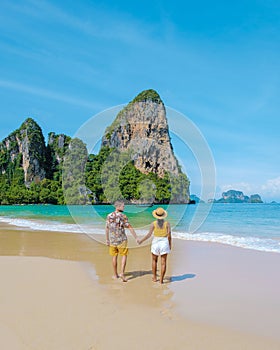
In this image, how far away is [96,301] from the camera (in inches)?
189

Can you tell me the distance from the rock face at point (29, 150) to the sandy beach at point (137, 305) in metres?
97.0

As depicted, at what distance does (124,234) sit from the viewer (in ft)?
20.5

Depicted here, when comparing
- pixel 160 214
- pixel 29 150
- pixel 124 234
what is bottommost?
pixel 124 234

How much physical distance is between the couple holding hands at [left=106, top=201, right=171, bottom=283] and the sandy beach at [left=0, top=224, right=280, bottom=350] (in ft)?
1.31

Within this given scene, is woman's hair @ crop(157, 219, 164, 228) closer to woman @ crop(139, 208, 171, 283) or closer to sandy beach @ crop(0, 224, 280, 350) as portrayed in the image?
woman @ crop(139, 208, 171, 283)

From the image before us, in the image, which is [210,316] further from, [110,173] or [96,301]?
[110,173]

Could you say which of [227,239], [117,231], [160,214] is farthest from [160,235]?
[227,239]

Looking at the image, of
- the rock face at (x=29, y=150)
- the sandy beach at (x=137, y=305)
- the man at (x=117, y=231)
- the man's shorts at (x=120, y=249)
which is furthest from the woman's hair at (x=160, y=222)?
the rock face at (x=29, y=150)

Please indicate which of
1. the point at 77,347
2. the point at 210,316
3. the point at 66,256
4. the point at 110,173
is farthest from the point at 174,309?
the point at 110,173

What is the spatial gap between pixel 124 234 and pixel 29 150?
100m

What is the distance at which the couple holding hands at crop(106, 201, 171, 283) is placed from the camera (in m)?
6.02

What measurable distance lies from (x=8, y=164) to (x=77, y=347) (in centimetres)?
11347

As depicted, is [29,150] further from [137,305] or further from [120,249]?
[137,305]

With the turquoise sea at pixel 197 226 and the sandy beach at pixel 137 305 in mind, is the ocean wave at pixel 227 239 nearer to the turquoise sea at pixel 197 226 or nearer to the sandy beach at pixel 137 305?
A: the turquoise sea at pixel 197 226
